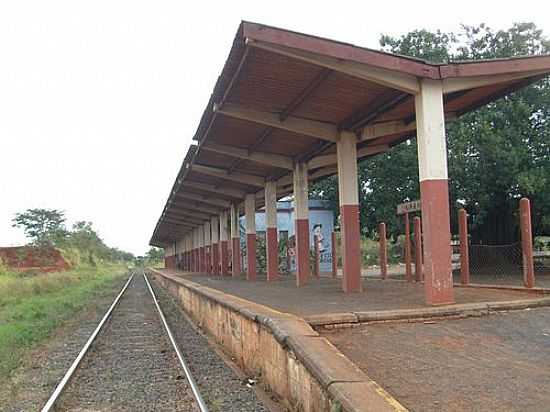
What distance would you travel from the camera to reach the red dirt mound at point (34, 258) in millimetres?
48000

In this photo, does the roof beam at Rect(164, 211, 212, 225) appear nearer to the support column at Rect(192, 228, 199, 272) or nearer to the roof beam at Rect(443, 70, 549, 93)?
the support column at Rect(192, 228, 199, 272)

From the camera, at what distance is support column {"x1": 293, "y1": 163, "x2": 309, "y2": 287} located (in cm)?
1956

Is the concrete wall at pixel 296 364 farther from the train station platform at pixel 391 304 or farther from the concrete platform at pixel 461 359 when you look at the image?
the train station platform at pixel 391 304

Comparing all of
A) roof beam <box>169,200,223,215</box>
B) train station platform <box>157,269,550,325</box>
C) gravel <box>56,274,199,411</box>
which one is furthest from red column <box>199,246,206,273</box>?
train station platform <box>157,269,550,325</box>

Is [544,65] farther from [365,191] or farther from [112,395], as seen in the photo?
[365,191]

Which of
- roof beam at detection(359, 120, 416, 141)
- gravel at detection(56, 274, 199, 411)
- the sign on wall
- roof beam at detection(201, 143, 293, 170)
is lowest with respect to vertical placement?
gravel at detection(56, 274, 199, 411)

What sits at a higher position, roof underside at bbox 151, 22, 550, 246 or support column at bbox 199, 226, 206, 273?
roof underside at bbox 151, 22, 550, 246

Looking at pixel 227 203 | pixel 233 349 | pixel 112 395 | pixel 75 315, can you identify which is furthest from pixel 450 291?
pixel 227 203

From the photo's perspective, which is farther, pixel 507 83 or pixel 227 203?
pixel 227 203

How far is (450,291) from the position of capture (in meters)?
10.9

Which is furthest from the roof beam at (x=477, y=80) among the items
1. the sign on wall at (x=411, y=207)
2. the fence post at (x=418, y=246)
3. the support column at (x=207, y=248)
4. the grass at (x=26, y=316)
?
the support column at (x=207, y=248)

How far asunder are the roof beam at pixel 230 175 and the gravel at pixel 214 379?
978cm

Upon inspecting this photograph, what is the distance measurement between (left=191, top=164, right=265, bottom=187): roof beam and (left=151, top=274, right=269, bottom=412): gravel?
9785 mm

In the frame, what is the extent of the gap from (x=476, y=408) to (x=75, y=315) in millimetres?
17284
